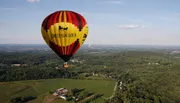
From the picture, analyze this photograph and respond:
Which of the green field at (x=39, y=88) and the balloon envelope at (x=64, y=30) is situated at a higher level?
the balloon envelope at (x=64, y=30)

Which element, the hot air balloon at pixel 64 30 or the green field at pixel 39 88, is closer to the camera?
the hot air balloon at pixel 64 30

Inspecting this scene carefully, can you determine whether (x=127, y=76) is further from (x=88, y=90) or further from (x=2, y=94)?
(x=2, y=94)

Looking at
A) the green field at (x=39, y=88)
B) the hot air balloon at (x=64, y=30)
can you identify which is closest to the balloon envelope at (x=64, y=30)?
the hot air balloon at (x=64, y=30)

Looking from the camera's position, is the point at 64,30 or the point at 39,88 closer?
the point at 64,30

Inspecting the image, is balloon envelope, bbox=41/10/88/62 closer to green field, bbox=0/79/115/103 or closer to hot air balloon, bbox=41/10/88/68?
hot air balloon, bbox=41/10/88/68

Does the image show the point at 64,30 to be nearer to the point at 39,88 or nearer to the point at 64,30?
the point at 64,30

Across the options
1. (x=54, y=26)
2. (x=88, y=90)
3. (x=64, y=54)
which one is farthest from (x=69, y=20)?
(x=88, y=90)

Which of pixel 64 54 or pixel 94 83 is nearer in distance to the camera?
pixel 64 54

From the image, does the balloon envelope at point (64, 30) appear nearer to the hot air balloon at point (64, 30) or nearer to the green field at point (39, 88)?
the hot air balloon at point (64, 30)

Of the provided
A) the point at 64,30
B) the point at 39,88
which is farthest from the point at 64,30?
the point at 39,88
